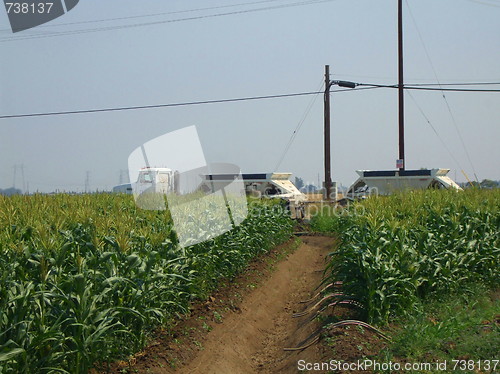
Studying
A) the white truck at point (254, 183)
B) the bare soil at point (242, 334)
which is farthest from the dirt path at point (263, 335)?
the white truck at point (254, 183)

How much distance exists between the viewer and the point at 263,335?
9.59 m

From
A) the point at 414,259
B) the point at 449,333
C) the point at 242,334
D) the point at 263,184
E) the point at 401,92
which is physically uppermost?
the point at 401,92

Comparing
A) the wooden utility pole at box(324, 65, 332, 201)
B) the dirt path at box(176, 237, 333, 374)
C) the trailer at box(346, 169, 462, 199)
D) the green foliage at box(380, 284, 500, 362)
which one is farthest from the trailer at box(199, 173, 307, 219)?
the green foliage at box(380, 284, 500, 362)

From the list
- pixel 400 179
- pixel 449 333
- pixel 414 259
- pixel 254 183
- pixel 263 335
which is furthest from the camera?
pixel 254 183

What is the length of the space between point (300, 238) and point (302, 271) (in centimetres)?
592

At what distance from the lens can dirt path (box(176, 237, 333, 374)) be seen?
7504mm

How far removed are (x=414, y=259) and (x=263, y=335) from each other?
2.95 metres

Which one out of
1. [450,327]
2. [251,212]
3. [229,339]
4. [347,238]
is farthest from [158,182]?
[450,327]

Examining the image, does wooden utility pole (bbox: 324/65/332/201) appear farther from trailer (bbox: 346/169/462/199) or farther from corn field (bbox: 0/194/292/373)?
corn field (bbox: 0/194/292/373)

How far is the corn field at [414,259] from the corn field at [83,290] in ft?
8.19

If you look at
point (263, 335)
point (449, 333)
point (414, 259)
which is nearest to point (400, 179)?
point (263, 335)

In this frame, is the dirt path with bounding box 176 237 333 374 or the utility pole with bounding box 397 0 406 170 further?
the utility pole with bounding box 397 0 406 170

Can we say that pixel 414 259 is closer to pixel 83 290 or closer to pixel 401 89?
pixel 83 290

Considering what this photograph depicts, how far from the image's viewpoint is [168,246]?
8031 mm
